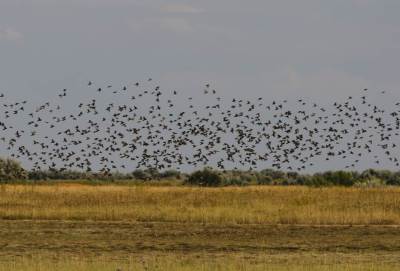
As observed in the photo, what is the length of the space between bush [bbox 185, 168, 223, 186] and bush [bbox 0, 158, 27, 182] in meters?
13.6

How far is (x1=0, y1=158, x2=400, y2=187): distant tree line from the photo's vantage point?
6938 cm

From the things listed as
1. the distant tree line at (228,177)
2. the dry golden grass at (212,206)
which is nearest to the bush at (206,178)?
the distant tree line at (228,177)

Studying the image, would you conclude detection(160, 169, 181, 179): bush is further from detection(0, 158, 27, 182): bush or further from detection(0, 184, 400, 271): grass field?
detection(0, 184, 400, 271): grass field

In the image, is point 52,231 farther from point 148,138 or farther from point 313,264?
point 148,138

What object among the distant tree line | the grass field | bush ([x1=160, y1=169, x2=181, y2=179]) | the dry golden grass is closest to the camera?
the grass field

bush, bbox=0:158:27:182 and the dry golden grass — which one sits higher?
bush, bbox=0:158:27:182

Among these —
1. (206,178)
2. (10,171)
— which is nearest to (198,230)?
(206,178)

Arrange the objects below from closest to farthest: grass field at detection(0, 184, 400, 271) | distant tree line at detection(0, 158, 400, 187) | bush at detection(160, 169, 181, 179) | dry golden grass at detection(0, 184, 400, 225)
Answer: grass field at detection(0, 184, 400, 271), dry golden grass at detection(0, 184, 400, 225), distant tree line at detection(0, 158, 400, 187), bush at detection(160, 169, 181, 179)

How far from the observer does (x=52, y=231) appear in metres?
31.2

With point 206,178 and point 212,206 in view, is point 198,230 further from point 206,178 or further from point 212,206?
point 206,178

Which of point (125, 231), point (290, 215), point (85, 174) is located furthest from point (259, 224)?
point (85, 174)

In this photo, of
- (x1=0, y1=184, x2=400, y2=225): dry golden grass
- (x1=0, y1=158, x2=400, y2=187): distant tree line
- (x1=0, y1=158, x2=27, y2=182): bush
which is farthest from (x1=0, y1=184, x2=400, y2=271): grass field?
(x1=0, y1=158, x2=27, y2=182): bush

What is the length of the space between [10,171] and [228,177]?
16.6m

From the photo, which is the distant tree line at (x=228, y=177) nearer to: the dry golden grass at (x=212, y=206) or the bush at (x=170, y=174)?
the bush at (x=170, y=174)
